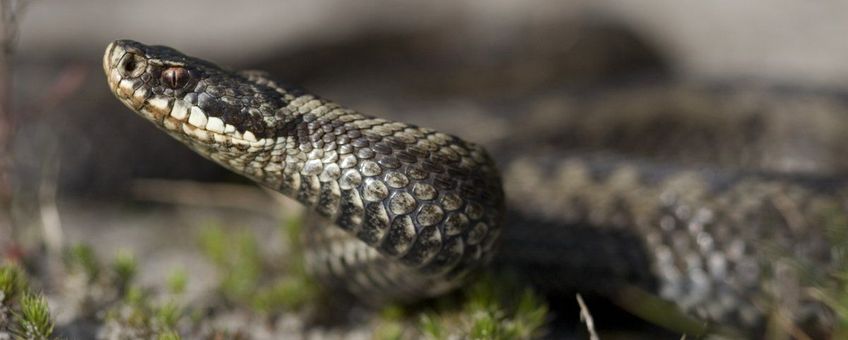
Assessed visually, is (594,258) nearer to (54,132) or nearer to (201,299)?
(201,299)

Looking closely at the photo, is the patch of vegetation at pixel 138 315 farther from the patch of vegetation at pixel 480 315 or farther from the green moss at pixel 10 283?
the patch of vegetation at pixel 480 315

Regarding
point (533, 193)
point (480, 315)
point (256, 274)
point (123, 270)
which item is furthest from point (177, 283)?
point (533, 193)

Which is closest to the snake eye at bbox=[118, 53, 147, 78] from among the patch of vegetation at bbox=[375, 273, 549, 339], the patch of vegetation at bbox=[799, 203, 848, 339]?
the patch of vegetation at bbox=[375, 273, 549, 339]

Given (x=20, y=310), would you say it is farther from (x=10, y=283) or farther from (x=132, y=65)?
(x=132, y=65)

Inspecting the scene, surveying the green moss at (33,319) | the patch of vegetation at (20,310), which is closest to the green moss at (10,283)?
the patch of vegetation at (20,310)

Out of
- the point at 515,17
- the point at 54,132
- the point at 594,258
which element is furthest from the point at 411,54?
the point at 594,258
